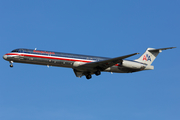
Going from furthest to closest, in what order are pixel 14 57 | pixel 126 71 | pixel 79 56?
pixel 126 71, pixel 79 56, pixel 14 57

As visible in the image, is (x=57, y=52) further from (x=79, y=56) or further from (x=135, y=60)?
(x=135, y=60)

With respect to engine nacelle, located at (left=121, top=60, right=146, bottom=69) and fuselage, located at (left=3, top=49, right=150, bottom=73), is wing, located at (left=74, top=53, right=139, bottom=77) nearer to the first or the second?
fuselage, located at (left=3, top=49, right=150, bottom=73)

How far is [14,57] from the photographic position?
3166 centimetres

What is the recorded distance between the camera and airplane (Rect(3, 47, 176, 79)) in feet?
104

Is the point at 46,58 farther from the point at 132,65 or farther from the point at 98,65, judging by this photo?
the point at 132,65

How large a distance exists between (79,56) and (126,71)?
280 inches

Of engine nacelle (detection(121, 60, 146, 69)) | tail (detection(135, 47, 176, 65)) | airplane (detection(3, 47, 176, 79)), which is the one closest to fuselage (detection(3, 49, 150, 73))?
airplane (detection(3, 47, 176, 79))

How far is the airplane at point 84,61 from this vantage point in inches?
1253

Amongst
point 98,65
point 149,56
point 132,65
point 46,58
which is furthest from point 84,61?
point 149,56

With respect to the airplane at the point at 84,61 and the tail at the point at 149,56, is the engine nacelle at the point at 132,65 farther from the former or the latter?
the tail at the point at 149,56

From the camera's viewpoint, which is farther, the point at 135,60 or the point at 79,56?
the point at 135,60

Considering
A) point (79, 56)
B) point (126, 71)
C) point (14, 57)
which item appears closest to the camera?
point (14, 57)

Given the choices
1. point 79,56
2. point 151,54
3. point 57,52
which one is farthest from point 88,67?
point 151,54

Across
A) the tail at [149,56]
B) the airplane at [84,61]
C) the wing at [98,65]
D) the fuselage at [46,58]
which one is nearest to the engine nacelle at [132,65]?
the airplane at [84,61]
